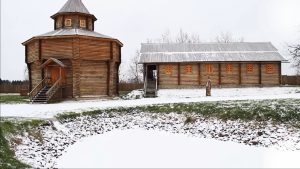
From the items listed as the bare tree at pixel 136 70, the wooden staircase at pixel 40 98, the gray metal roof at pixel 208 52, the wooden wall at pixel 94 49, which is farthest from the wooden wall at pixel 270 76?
the bare tree at pixel 136 70

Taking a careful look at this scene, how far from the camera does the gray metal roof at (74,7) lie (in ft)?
109

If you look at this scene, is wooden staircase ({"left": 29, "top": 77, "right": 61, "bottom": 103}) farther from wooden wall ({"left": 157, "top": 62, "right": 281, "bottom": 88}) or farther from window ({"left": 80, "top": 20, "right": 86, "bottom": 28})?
wooden wall ({"left": 157, "top": 62, "right": 281, "bottom": 88})

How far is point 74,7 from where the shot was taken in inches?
1324

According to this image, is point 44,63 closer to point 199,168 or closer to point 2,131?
point 2,131

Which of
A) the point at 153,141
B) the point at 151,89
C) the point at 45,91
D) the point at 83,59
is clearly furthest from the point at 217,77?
the point at 153,141

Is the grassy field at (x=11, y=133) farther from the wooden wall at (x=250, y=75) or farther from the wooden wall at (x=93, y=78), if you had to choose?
the wooden wall at (x=250, y=75)

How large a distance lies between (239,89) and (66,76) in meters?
16.2

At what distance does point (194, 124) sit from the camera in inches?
722

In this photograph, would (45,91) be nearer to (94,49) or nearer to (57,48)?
(57,48)

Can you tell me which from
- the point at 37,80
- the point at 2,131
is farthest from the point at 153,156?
the point at 37,80

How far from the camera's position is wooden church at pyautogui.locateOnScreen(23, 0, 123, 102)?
2936cm

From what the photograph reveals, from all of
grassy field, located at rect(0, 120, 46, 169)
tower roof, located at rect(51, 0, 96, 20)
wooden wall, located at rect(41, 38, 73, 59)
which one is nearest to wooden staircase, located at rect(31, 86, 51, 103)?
wooden wall, located at rect(41, 38, 73, 59)

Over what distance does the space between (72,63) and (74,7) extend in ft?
23.4

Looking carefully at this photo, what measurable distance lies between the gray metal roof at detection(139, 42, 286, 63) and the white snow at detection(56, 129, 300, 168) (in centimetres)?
1972
